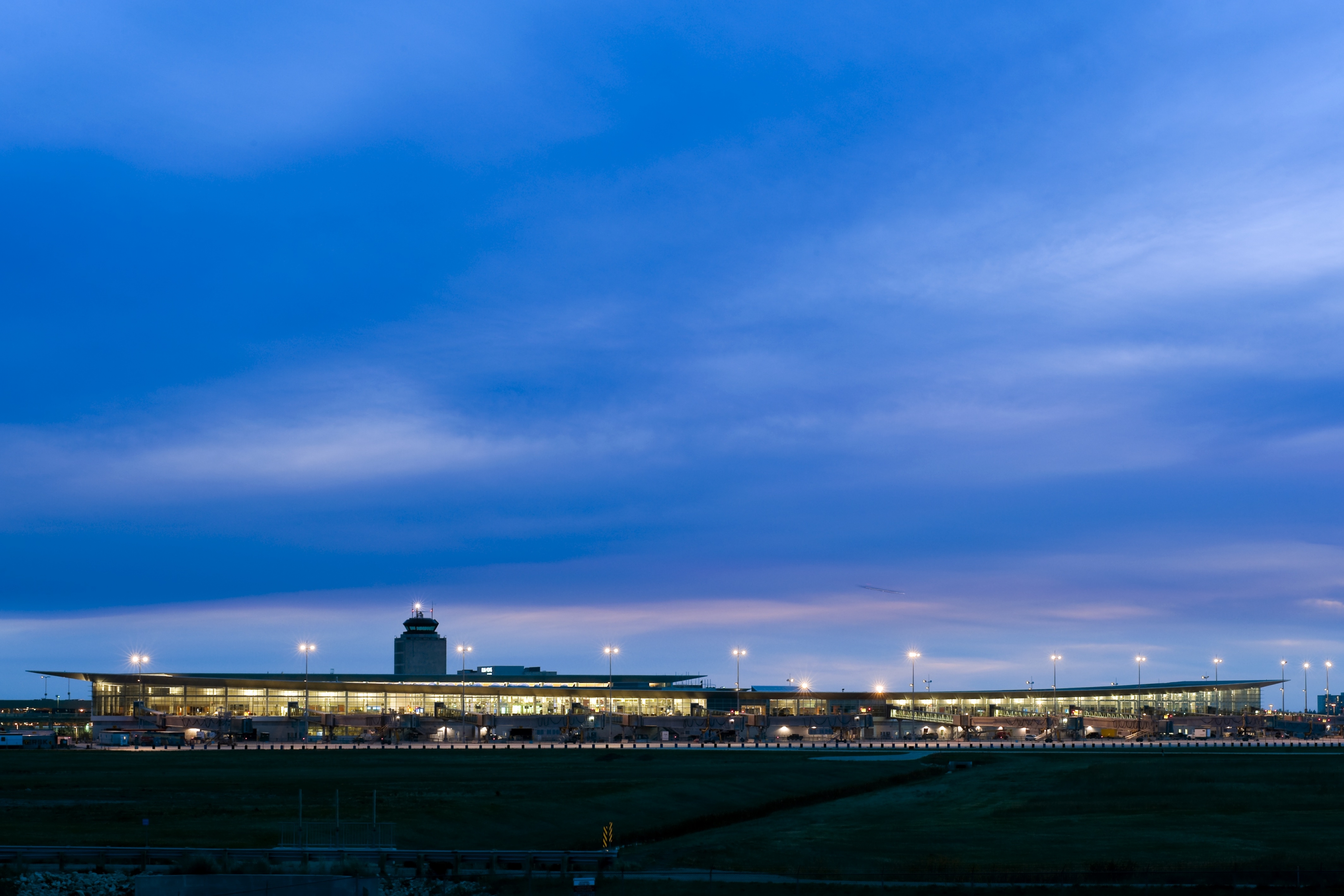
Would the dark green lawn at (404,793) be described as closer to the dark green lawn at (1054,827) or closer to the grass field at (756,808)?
the grass field at (756,808)

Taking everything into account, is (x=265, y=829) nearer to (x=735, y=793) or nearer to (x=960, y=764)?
(x=735, y=793)

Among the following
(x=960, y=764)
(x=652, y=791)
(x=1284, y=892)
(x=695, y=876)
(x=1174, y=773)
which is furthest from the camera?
(x=960, y=764)

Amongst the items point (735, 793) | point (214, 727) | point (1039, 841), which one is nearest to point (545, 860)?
point (1039, 841)

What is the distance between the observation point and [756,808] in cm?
8119

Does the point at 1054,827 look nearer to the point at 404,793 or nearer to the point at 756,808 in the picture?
the point at 756,808

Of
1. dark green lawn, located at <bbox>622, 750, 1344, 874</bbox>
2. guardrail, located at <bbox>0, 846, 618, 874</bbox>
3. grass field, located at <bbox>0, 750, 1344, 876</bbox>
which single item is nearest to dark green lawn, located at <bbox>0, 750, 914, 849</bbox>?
grass field, located at <bbox>0, 750, 1344, 876</bbox>

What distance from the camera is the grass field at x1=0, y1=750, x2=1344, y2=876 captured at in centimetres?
5475

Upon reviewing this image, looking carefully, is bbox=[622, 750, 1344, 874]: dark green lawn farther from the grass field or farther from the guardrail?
the guardrail

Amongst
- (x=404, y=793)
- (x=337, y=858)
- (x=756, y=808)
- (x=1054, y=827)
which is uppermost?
(x=337, y=858)

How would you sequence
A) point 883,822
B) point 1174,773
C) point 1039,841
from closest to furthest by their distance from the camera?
point 1039,841 → point 883,822 → point 1174,773

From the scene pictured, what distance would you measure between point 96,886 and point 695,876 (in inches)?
918

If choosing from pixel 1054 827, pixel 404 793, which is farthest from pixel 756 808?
pixel 404 793

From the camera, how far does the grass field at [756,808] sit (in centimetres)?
5475

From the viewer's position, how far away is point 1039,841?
58.6m
